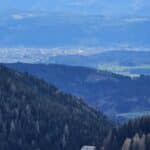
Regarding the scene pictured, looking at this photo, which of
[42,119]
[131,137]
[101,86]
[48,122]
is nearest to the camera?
[131,137]

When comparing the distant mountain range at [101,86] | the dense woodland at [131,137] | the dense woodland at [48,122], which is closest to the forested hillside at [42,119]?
the dense woodland at [48,122]

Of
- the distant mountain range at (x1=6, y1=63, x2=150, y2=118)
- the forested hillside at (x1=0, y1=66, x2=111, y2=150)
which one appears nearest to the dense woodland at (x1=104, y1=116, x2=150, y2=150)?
the forested hillside at (x1=0, y1=66, x2=111, y2=150)

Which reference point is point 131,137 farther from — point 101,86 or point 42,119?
point 101,86

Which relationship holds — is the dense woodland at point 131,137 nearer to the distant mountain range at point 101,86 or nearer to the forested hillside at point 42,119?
the forested hillside at point 42,119

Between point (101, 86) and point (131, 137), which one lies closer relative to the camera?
point (131, 137)

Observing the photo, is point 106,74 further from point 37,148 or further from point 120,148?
point 120,148

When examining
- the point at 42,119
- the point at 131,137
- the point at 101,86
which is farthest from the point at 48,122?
the point at 101,86
